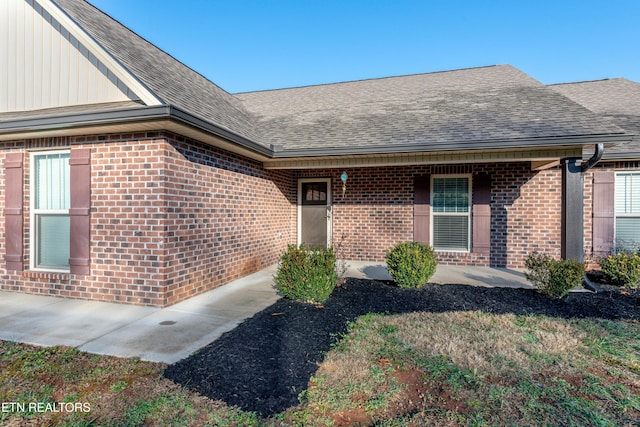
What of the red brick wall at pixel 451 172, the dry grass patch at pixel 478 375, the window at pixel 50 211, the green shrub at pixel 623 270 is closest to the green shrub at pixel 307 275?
the dry grass patch at pixel 478 375

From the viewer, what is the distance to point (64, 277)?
5371 mm

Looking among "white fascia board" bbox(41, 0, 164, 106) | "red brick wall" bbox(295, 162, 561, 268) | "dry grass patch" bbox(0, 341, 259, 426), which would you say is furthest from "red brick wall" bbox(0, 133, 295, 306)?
"red brick wall" bbox(295, 162, 561, 268)

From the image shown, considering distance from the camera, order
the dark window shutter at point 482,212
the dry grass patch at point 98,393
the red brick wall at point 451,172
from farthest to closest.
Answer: the dark window shutter at point 482,212, the red brick wall at point 451,172, the dry grass patch at point 98,393

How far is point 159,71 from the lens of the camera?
6.34 metres

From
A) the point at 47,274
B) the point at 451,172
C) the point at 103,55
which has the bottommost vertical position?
the point at 47,274

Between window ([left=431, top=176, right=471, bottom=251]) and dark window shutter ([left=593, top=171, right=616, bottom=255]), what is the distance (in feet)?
8.44

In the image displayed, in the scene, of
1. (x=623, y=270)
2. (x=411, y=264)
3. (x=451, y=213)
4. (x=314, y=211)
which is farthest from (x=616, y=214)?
(x=314, y=211)

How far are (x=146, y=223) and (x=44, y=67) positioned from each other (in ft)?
10.7

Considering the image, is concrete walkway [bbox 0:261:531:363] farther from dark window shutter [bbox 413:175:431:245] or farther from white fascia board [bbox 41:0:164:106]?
white fascia board [bbox 41:0:164:106]

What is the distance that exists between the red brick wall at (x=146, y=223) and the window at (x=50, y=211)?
0.13 m

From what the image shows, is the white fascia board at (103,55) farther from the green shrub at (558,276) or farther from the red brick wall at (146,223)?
the green shrub at (558,276)

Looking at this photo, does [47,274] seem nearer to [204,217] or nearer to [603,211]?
[204,217]

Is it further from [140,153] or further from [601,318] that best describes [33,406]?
[601,318]

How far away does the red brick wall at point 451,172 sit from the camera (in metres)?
7.98
